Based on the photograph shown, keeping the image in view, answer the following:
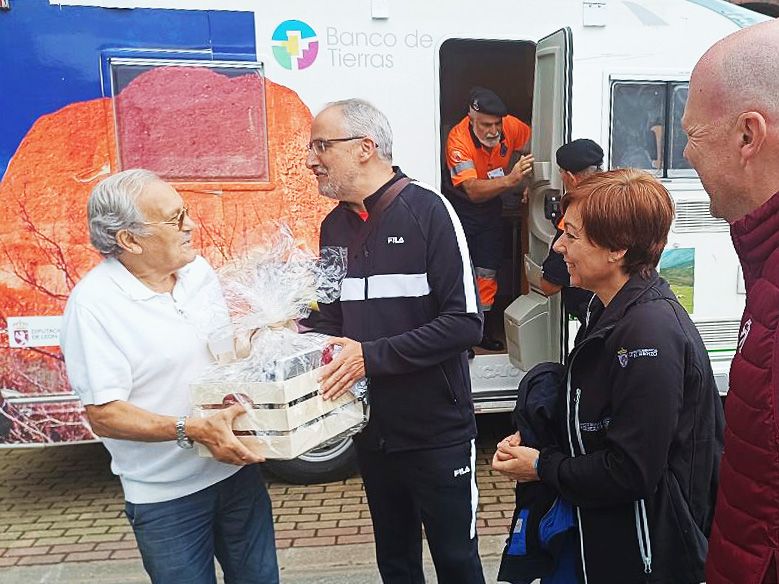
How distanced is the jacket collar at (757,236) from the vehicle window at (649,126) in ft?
9.88

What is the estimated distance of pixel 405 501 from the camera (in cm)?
246

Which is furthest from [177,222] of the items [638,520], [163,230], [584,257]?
[638,520]

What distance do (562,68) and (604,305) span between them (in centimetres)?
235

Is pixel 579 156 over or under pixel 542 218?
→ over

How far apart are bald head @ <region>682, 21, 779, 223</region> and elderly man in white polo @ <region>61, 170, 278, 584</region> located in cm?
124

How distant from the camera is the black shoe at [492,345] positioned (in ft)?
16.0

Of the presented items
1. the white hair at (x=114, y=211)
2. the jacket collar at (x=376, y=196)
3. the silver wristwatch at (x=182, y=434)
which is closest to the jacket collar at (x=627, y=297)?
the jacket collar at (x=376, y=196)

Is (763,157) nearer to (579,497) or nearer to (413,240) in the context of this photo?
(579,497)

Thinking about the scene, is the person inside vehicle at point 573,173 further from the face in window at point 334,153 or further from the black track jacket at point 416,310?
the face in window at point 334,153

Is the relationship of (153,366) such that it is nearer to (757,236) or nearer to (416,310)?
(416,310)

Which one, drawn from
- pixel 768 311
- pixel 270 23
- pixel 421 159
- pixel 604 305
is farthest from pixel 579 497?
pixel 270 23

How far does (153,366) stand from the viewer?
1.86 m

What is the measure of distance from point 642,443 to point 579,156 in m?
2.37

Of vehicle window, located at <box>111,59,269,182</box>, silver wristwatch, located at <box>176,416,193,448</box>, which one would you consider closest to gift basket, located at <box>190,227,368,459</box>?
silver wristwatch, located at <box>176,416,193,448</box>
